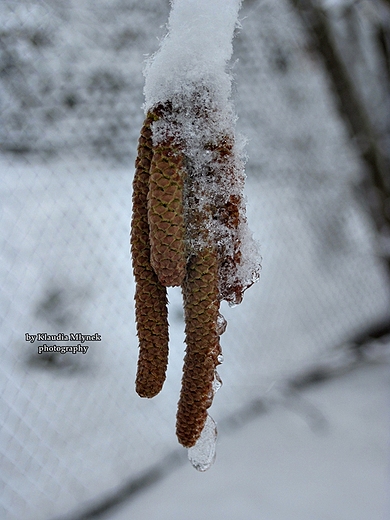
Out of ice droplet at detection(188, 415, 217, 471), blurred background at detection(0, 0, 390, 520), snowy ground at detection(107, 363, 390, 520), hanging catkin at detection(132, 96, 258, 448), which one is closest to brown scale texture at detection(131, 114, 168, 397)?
hanging catkin at detection(132, 96, 258, 448)

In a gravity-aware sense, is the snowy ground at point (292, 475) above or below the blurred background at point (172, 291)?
below

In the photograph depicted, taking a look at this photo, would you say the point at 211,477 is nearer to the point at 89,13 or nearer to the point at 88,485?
the point at 88,485

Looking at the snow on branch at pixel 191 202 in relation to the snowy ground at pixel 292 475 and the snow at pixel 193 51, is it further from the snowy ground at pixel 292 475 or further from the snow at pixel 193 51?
the snowy ground at pixel 292 475

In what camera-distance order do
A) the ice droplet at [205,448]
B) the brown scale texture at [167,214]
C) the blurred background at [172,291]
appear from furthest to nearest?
the blurred background at [172,291] < the ice droplet at [205,448] < the brown scale texture at [167,214]

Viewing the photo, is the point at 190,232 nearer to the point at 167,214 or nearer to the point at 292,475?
the point at 167,214

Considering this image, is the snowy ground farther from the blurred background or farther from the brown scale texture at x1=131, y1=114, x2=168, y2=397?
the brown scale texture at x1=131, y1=114, x2=168, y2=397

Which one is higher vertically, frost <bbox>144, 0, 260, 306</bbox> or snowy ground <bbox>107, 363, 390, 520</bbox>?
frost <bbox>144, 0, 260, 306</bbox>

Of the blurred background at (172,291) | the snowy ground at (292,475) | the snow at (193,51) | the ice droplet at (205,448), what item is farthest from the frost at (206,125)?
the snowy ground at (292,475)

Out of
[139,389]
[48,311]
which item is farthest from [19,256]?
[139,389]
